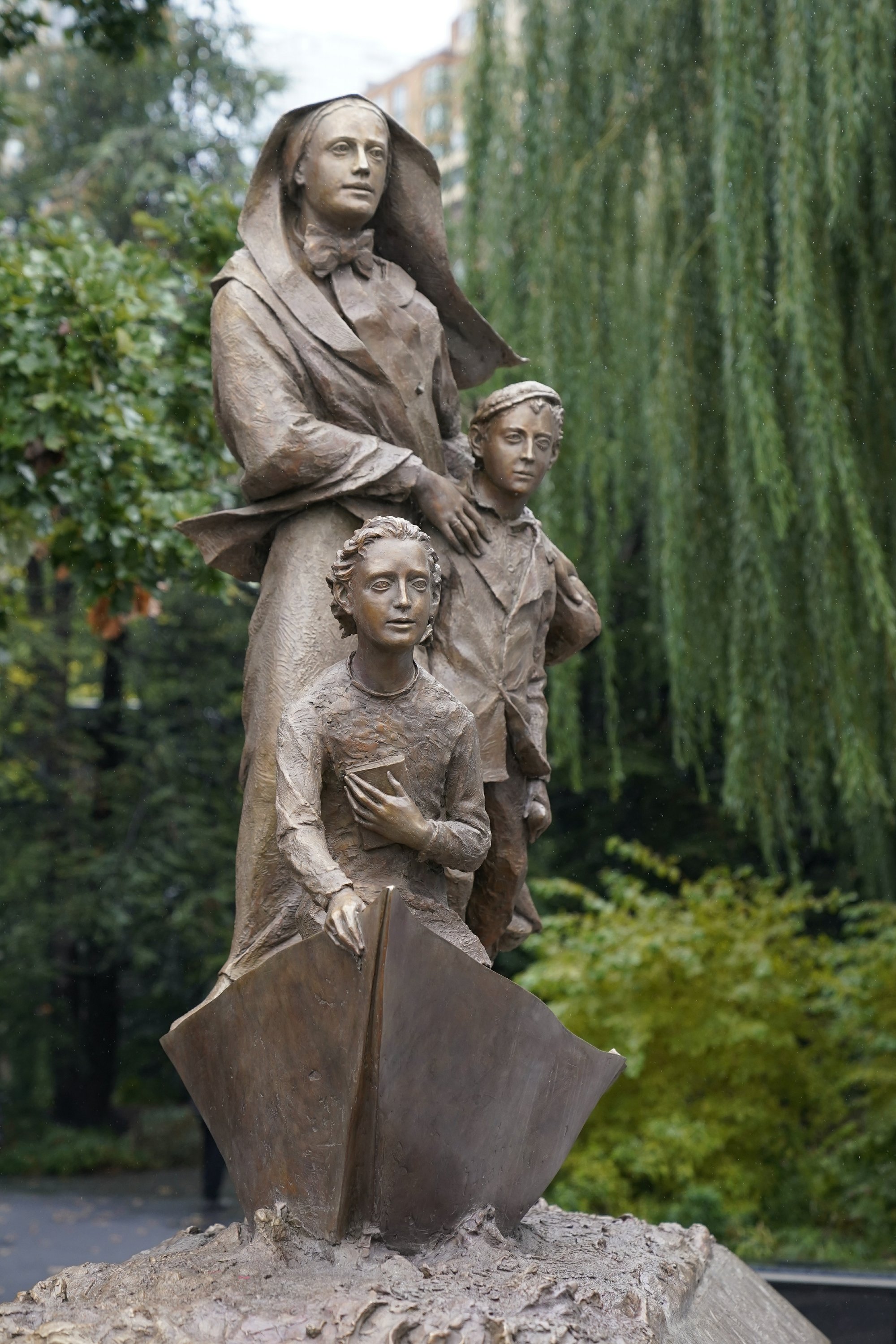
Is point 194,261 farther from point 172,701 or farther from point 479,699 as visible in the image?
point 172,701

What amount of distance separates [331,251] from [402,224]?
0.29 m

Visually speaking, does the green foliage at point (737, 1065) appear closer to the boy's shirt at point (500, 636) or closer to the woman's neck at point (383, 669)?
the boy's shirt at point (500, 636)

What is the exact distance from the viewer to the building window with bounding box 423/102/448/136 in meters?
8.95

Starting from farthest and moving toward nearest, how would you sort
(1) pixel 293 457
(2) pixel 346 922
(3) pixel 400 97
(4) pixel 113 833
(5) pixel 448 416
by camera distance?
(3) pixel 400 97
(4) pixel 113 833
(5) pixel 448 416
(1) pixel 293 457
(2) pixel 346 922

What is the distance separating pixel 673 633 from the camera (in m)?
6.30

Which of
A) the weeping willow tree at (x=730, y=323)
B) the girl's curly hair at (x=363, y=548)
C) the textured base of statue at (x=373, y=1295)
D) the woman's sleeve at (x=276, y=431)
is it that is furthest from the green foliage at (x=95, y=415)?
the textured base of statue at (x=373, y=1295)

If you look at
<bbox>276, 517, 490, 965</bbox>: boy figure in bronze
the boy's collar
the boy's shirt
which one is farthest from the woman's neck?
the boy's collar

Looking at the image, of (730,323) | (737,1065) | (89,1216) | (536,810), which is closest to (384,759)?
(536,810)

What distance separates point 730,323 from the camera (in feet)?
19.2

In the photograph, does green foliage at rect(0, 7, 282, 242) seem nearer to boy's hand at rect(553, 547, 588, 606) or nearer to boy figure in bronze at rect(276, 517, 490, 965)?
boy's hand at rect(553, 547, 588, 606)

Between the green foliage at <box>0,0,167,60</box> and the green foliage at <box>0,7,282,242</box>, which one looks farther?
the green foliage at <box>0,7,282,242</box>

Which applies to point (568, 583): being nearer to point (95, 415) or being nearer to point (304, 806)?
point (304, 806)

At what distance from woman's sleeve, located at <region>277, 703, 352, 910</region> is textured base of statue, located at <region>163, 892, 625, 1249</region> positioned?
0.39 feet

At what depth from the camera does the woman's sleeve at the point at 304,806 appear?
2850 mm
